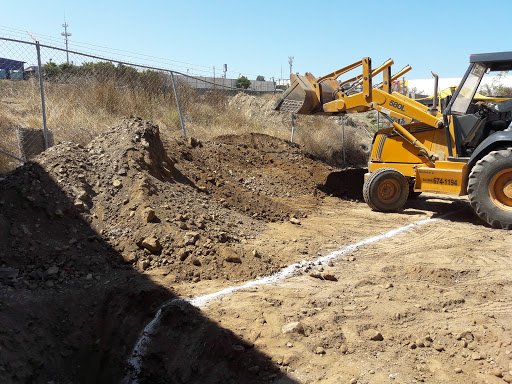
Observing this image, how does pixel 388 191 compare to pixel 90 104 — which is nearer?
pixel 388 191

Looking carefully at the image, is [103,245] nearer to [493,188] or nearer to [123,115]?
[493,188]

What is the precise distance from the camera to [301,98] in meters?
9.02

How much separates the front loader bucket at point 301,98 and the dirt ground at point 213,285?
2356 millimetres

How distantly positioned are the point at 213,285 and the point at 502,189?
5060 mm

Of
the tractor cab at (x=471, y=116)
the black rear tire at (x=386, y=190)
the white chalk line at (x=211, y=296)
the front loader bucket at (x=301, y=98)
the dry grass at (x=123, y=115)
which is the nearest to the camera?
the white chalk line at (x=211, y=296)

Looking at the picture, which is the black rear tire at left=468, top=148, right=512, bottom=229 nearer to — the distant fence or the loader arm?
the loader arm

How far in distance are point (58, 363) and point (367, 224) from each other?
530cm

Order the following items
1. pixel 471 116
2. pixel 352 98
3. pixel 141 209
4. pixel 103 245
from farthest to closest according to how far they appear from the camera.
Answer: pixel 352 98
pixel 471 116
pixel 141 209
pixel 103 245

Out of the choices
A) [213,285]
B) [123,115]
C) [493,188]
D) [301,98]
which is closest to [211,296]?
[213,285]

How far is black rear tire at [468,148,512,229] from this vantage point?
709 centimetres

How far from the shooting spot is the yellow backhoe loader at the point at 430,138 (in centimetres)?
724

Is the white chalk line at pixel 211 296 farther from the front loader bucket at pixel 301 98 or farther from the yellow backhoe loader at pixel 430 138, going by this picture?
the front loader bucket at pixel 301 98

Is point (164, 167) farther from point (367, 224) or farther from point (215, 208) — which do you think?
point (367, 224)

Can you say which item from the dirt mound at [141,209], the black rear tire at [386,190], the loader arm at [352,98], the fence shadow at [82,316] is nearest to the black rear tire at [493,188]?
the loader arm at [352,98]
